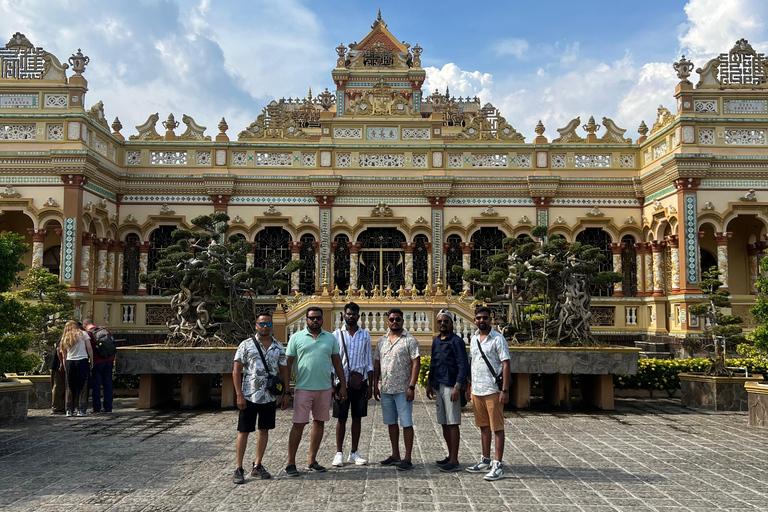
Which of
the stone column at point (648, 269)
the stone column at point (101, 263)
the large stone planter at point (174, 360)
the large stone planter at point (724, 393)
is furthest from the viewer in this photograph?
the stone column at point (648, 269)

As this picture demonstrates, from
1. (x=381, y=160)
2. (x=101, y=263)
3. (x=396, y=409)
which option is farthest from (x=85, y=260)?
(x=396, y=409)

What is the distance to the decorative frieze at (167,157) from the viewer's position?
20641 mm

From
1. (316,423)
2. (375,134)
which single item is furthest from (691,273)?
(316,423)

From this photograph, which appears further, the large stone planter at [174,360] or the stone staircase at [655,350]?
the stone staircase at [655,350]

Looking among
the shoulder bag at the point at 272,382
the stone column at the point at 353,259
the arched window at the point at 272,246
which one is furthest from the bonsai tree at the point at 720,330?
the arched window at the point at 272,246

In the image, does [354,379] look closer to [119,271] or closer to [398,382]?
[398,382]

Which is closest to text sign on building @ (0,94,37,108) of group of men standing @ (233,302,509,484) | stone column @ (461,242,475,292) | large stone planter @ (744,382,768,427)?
stone column @ (461,242,475,292)

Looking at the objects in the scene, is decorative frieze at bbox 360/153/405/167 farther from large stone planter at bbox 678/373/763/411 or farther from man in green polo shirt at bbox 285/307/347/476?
man in green polo shirt at bbox 285/307/347/476

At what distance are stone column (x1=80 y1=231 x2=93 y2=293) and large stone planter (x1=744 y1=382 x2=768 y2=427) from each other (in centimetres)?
1589

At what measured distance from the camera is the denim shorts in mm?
7012

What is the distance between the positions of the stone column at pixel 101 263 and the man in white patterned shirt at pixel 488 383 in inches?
602

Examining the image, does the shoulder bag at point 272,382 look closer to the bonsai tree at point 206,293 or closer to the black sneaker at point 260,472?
the black sneaker at point 260,472

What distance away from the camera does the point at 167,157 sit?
2072cm

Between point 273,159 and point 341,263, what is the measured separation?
3.99 meters
